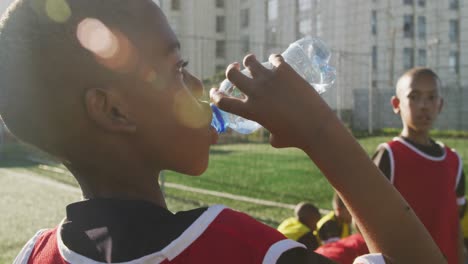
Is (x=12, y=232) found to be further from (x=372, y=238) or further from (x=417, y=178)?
(x=372, y=238)

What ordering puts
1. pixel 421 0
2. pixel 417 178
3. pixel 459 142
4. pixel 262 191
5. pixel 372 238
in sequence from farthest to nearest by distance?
pixel 421 0, pixel 459 142, pixel 262 191, pixel 417 178, pixel 372 238

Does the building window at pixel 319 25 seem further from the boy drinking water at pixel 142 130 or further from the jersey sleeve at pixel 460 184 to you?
the boy drinking water at pixel 142 130

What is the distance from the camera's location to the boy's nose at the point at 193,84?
108 centimetres

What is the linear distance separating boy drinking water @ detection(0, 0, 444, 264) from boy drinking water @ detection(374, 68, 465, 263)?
2232 mm

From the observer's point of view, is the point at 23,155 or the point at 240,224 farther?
the point at 23,155

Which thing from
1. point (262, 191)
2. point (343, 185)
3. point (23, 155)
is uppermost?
point (343, 185)

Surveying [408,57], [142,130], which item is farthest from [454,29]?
[142,130]

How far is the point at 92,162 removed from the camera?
3.42 feet

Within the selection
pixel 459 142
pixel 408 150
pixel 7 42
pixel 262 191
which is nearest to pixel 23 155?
pixel 262 191

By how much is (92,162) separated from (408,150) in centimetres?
255

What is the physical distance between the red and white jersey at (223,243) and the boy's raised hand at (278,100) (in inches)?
7.0

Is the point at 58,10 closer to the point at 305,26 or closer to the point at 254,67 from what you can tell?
the point at 254,67

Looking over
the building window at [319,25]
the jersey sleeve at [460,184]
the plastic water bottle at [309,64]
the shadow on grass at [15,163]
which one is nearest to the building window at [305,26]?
the building window at [319,25]

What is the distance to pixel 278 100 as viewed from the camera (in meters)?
0.93
